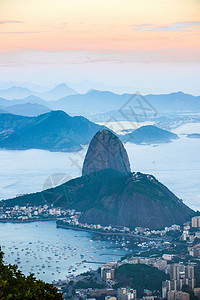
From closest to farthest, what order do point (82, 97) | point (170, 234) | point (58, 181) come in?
point (170, 234)
point (58, 181)
point (82, 97)

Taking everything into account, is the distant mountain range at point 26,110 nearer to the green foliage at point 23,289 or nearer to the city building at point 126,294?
the city building at point 126,294

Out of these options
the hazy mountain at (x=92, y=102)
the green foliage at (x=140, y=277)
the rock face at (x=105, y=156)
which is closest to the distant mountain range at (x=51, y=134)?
the hazy mountain at (x=92, y=102)

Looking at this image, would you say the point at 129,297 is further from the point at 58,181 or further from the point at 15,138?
the point at 15,138

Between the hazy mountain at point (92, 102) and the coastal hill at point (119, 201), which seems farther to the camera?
the hazy mountain at point (92, 102)

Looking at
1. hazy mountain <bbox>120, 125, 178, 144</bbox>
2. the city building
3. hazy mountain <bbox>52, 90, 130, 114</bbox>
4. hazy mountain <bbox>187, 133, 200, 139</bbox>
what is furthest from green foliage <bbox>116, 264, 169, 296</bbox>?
hazy mountain <bbox>52, 90, 130, 114</bbox>

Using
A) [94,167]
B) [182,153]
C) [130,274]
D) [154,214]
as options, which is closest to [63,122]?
[182,153]

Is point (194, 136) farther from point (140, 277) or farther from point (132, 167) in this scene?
point (140, 277)

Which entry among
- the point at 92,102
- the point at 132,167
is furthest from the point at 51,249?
the point at 92,102
